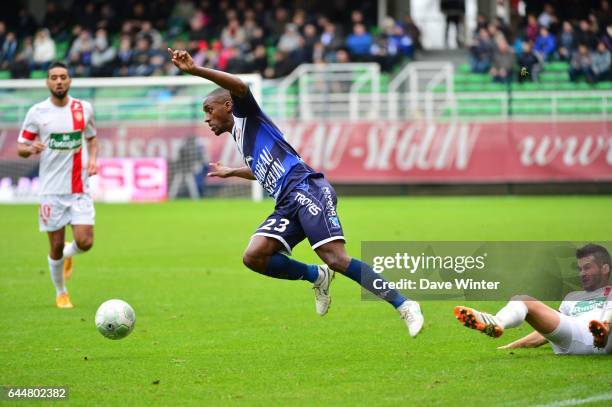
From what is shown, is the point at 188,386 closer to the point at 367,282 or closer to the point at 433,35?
the point at 367,282

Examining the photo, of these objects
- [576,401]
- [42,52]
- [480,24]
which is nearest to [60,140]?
[576,401]

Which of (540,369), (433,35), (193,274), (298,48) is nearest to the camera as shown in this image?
(540,369)

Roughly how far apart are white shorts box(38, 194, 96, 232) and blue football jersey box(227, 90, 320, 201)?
3465 millimetres

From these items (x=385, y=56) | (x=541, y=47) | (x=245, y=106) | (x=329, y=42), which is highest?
(x=245, y=106)

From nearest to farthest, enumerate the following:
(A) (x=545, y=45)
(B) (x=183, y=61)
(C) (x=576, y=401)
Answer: (C) (x=576, y=401) < (B) (x=183, y=61) < (A) (x=545, y=45)

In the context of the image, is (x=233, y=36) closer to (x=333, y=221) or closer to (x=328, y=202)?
(x=328, y=202)

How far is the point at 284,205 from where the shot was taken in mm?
8484

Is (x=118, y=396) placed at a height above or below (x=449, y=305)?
above

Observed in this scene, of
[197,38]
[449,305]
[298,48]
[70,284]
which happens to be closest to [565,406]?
[449,305]

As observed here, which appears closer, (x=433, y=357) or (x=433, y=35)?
(x=433, y=357)

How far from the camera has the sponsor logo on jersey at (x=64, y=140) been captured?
1161 cm

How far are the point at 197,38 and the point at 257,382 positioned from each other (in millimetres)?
26892

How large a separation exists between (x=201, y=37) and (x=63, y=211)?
22.4 m

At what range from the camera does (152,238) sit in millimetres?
19094
